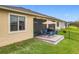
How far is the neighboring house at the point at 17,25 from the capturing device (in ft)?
32.9

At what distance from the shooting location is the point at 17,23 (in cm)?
1160

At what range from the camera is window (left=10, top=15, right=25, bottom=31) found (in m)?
10.9

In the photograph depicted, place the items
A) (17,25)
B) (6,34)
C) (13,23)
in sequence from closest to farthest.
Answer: (6,34) < (13,23) < (17,25)

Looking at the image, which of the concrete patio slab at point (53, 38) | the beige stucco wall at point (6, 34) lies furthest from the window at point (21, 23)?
the concrete patio slab at point (53, 38)

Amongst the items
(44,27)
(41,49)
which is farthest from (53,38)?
(41,49)

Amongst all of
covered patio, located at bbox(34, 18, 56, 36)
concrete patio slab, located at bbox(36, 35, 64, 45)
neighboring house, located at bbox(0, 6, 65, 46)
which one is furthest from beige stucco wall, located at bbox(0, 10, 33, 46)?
covered patio, located at bbox(34, 18, 56, 36)

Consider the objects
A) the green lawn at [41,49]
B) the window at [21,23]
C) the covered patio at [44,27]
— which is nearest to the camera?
the green lawn at [41,49]

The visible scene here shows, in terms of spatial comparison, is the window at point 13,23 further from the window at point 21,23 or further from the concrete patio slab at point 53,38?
the concrete patio slab at point 53,38

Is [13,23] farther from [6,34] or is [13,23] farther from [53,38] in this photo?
[53,38]

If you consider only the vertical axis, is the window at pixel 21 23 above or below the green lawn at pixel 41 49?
above

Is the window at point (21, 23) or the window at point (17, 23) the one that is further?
the window at point (21, 23)

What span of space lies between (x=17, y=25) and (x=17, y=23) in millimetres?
137

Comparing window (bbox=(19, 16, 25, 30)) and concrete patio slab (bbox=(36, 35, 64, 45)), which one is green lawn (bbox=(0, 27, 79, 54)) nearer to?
concrete patio slab (bbox=(36, 35, 64, 45))
